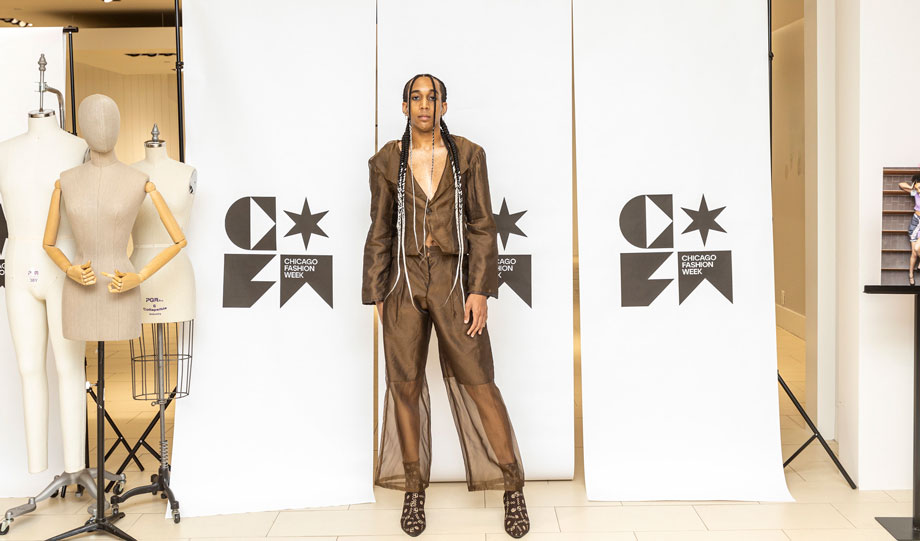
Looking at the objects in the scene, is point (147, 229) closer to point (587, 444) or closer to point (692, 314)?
point (587, 444)

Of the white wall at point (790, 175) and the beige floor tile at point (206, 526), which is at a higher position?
the white wall at point (790, 175)

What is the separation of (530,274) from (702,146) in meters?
0.96

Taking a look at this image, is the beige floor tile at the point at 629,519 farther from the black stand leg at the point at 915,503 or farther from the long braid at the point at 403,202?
the long braid at the point at 403,202

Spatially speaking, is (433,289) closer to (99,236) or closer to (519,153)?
(519,153)

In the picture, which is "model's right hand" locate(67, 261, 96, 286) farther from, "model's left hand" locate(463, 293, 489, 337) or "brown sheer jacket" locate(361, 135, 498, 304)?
"model's left hand" locate(463, 293, 489, 337)

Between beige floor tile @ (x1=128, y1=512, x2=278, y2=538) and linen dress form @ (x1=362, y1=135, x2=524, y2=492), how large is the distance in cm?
65

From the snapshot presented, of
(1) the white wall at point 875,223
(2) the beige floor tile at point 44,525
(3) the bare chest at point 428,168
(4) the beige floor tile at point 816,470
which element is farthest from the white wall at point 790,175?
(2) the beige floor tile at point 44,525

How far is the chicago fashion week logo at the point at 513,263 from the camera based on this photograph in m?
3.76

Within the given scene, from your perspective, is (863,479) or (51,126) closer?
(51,126)

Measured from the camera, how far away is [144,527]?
3.40m

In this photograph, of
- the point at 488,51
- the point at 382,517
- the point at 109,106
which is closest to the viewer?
the point at 109,106

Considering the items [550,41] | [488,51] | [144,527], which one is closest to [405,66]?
[488,51]

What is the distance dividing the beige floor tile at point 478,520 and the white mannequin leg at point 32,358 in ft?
5.32

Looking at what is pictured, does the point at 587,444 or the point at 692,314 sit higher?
the point at 692,314
